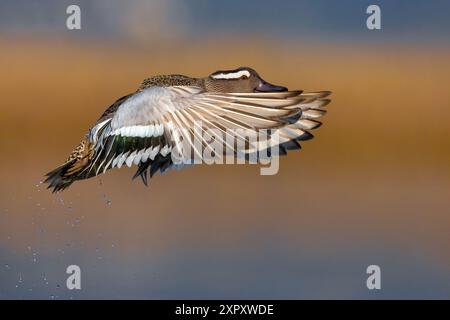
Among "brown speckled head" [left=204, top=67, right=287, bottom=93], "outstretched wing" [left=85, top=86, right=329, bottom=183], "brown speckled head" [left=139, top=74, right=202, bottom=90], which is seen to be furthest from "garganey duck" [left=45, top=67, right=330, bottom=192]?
"brown speckled head" [left=204, top=67, right=287, bottom=93]

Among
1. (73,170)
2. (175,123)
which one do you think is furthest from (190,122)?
(73,170)

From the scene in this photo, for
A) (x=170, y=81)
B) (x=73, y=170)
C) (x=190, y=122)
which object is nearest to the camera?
(x=190, y=122)

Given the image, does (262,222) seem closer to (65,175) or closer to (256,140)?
(65,175)

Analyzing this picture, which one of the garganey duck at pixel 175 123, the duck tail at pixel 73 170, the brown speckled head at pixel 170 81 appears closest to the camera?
the garganey duck at pixel 175 123

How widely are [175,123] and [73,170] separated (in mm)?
487

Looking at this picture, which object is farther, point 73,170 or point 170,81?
point 170,81

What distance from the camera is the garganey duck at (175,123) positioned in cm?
229

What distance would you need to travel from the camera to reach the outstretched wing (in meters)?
2.29

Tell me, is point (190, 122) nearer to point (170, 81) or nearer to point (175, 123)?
point (175, 123)

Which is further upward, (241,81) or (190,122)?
(241,81)

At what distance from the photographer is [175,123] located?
2.43 m

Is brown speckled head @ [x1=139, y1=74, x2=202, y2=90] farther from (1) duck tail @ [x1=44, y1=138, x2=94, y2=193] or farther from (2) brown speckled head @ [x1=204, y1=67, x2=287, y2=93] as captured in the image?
(1) duck tail @ [x1=44, y1=138, x2=94, y2=193]

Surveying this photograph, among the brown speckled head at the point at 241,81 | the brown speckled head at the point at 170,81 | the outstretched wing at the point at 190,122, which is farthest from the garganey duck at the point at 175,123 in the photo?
the brown speckled head at the point at 241,81

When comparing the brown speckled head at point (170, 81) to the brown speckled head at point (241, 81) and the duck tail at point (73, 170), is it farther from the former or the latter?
the duck tail at point (73, 170)
